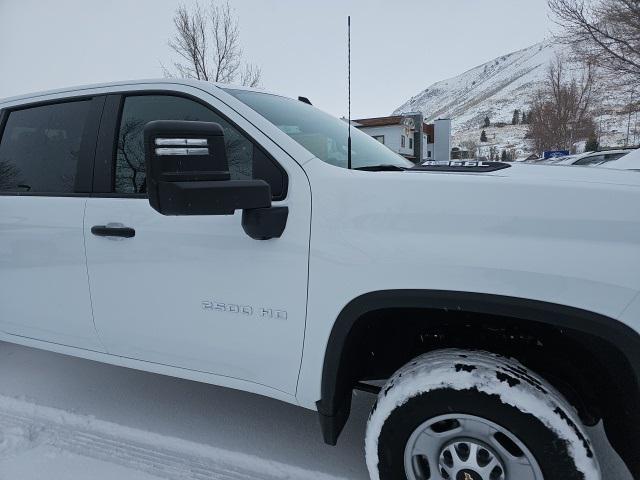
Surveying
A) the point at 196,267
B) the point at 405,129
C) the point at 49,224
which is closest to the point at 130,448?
the point at 196,267

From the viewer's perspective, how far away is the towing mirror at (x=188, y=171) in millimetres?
1412

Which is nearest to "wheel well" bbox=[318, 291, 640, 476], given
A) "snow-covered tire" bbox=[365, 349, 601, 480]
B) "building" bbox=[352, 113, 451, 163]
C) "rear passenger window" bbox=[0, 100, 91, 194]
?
"snow-covered tire" bbox=[365, 349, 601, 480]

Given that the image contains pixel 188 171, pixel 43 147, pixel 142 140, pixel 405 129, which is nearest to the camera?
pixel 188 171

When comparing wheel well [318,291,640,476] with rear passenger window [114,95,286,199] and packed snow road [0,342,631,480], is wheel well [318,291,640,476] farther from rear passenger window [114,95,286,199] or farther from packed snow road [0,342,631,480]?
rear passenger window [114,95,286,199]

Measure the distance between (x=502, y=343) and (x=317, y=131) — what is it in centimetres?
135

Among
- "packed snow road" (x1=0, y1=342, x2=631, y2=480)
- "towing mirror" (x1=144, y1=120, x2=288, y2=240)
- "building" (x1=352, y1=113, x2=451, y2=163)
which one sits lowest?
"packed snow road" (x1=0, y1=342, x2=631, y2=480)

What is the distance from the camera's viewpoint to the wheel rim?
155cm

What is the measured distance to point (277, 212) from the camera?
175 centimetres

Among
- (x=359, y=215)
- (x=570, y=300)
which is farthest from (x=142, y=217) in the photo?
(x=570, y=300)

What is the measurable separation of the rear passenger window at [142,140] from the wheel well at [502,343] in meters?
0.80

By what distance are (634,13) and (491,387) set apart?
18.0 m

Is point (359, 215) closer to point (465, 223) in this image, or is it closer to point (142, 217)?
point (465, 223)

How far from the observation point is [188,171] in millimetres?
1442

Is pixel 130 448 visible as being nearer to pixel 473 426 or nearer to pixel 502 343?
pixel 473 426
